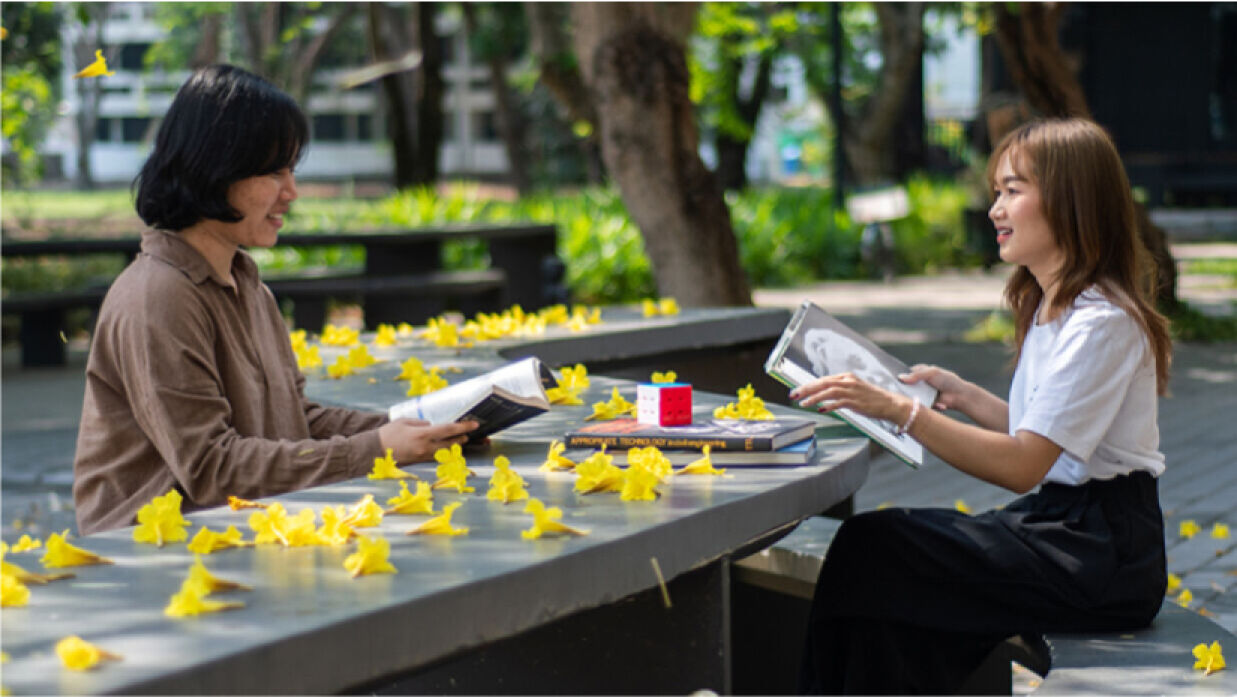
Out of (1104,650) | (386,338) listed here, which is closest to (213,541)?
(1104,650)

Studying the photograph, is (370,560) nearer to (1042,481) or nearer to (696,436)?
(696,436)

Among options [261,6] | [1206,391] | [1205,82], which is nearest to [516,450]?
[1206,391]

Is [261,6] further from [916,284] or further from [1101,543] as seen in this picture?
[1101,543]

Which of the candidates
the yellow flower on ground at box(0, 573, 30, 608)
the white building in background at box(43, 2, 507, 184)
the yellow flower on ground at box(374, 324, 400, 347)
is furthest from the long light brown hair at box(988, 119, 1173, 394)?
the white building in background at box(43, 2, 507, 184)

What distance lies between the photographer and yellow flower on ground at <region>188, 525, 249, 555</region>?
2.17 meters

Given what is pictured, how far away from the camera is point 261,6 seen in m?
28.5

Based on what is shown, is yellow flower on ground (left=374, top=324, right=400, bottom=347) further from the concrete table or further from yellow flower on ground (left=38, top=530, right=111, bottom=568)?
yellow flower on ground (left=38, top=530, right=111, bottom=568)

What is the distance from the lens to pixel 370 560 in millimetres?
2037

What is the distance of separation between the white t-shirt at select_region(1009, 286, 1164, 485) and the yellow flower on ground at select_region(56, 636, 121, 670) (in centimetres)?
189

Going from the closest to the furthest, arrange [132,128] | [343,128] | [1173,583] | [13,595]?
1. [13,595]
2. [1173,583]
3. [343,128]
4. [132,128]

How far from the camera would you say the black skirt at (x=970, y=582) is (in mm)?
2859

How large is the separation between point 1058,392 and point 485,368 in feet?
6.65

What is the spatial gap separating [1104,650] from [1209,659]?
0.64 ft

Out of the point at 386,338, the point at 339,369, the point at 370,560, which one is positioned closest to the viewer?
the point at 370,560
